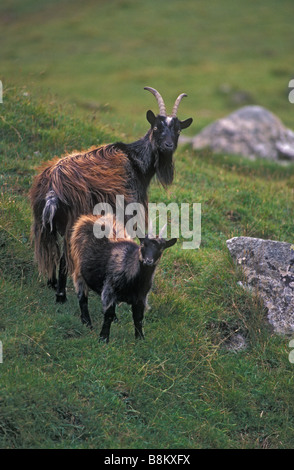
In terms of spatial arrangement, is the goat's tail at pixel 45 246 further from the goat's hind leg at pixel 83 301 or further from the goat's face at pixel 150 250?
the goat's face at pixel 150 250

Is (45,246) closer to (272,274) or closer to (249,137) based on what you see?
(272,274)

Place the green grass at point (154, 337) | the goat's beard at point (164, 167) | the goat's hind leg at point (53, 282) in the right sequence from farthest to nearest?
the goat's beard at point (164, 167), the goat's hind leg at point (53, 282), the green grass at point (154, 337)

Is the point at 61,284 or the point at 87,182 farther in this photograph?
the point at 87,182

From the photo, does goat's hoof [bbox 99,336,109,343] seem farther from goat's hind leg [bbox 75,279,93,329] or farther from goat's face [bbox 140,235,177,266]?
goat's face [bbox 140,235,177,266]

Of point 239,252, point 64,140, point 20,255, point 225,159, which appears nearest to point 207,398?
point 239,252

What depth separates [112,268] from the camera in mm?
6723

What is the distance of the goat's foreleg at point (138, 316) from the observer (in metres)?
6.73

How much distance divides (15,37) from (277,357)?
33.4 metres

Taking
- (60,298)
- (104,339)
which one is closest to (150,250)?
(104,339)
